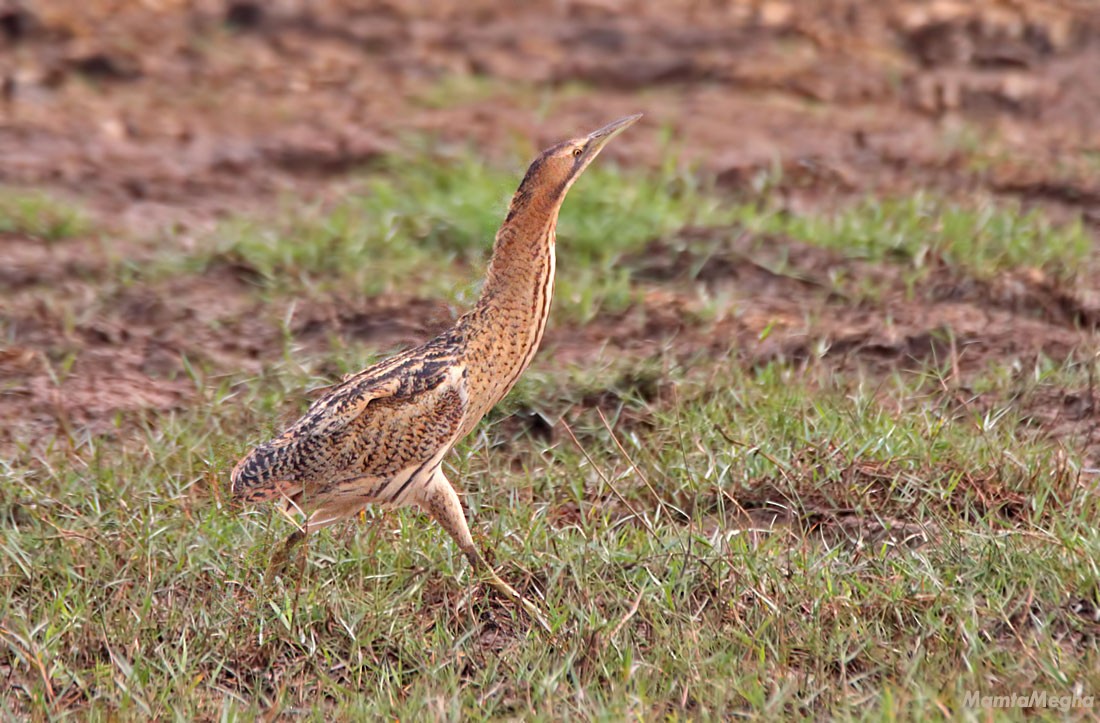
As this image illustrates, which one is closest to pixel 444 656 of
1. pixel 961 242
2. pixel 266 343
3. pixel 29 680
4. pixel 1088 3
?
pixel 29 680

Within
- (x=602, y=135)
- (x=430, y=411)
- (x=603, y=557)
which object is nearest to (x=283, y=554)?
(x=430, y=411)

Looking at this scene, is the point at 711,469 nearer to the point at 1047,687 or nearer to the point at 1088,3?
the point at 1047,687

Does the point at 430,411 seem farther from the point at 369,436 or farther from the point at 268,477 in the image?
the point at 268,477

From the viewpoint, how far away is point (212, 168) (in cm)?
934

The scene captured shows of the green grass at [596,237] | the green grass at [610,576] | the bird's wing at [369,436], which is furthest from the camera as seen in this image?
the green grass at [596,237]

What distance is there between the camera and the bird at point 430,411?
16.6ft

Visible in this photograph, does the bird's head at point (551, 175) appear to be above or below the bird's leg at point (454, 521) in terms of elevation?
above

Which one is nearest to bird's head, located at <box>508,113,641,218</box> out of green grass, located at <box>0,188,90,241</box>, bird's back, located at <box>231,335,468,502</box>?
bird's back, located at <box>231,335,468,502</box>

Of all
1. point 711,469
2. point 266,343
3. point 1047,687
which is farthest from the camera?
point 266,343

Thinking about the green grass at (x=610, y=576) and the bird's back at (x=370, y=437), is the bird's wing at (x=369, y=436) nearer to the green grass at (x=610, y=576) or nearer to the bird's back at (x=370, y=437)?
the bird's back at (x=370, y=437)

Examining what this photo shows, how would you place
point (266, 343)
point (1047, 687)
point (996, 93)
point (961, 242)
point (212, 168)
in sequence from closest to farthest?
1. point (1047, 687)
2. point (266, 343)
3. point (961, 242)
4. point (212, 168)
5. point (996, 93)

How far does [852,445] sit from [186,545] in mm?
2311

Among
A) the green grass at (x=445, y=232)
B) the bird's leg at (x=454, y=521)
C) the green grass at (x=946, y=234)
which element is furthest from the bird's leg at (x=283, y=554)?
the green grass at (x=946, y=234)

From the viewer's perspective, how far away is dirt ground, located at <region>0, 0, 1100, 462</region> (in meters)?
7.02
